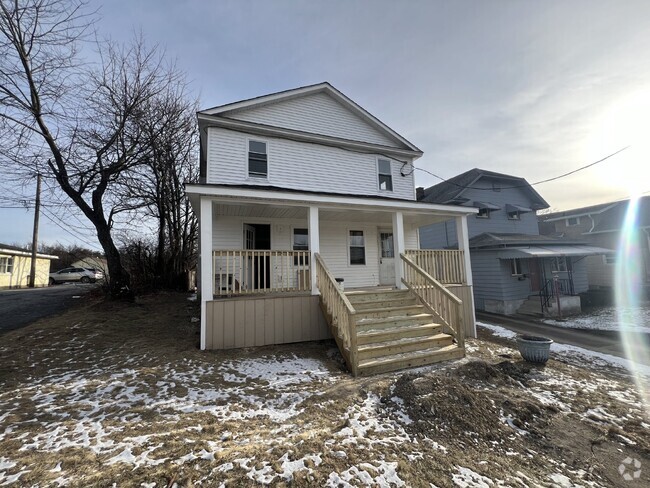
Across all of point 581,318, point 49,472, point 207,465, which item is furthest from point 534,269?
point 49,472

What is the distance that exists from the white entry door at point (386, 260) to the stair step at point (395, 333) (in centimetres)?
455

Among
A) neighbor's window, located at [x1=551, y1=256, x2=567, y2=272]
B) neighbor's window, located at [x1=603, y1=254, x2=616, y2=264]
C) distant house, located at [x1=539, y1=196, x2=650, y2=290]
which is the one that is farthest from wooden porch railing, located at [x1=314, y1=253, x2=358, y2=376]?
neighbor's window, located at [x1=603, y1=254, x2=616, y2=264]

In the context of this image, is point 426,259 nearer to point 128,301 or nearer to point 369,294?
point 369,294

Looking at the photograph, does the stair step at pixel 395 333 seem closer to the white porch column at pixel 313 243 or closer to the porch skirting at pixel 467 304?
the white porch column at pixel 313 243

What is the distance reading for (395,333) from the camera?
5.83m

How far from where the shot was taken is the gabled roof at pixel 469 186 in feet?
52.7

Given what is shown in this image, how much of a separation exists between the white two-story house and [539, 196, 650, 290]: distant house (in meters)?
15.7

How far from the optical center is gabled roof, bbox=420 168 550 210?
16062 millimetres

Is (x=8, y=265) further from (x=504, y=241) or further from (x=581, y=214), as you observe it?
Result: (x=581, y=214)

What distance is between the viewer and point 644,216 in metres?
18.7

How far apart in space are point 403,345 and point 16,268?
97.7 ft

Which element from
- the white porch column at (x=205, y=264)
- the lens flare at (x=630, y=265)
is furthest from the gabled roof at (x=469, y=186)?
the white porch column at (x=205, y=264)

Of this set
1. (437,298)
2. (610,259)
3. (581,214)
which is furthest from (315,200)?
(581,214)

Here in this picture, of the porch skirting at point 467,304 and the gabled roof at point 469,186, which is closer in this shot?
the porch skirting at point 467,304
